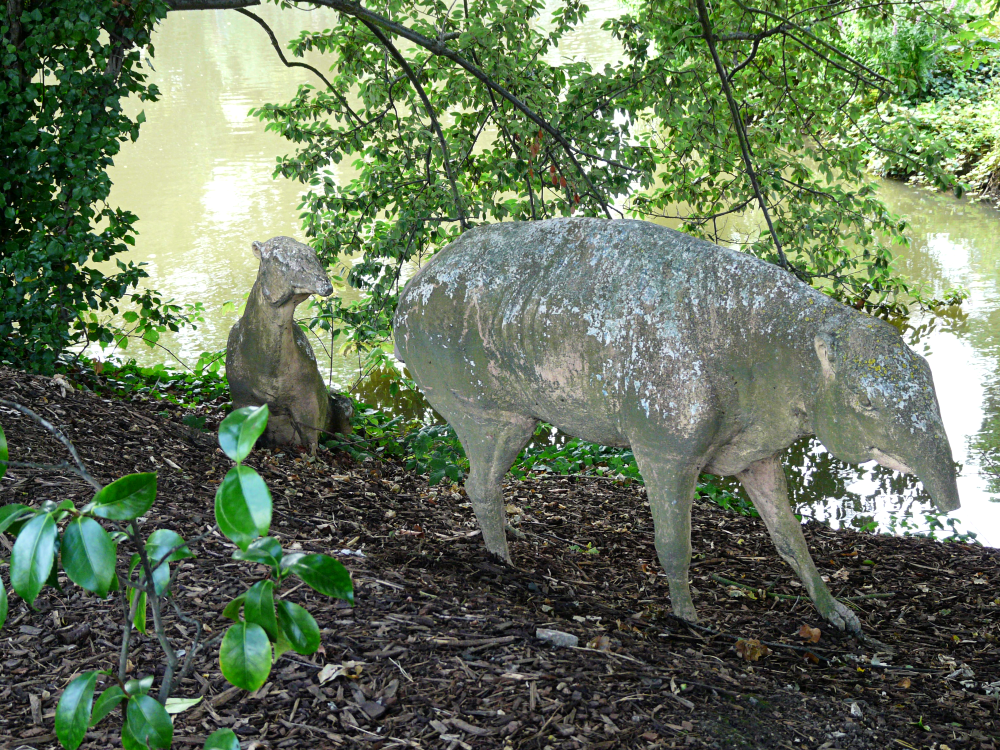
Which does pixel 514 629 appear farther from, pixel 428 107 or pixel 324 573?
pixel 428 107

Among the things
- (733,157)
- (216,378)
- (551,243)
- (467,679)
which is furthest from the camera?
(216,378)

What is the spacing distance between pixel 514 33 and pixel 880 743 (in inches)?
217

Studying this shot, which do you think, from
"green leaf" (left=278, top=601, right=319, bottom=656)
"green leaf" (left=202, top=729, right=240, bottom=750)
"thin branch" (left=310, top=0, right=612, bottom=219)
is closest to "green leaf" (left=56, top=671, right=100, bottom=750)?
"green leaf" (left=202, top=729, right=240, bottom=750)

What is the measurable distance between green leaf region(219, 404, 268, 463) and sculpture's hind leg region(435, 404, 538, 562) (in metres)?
2.67

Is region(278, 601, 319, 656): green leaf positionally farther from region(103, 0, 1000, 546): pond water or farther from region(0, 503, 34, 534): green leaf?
region(103, 0, 1000, 546): pond water

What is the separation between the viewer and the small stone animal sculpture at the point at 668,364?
293 centimetres

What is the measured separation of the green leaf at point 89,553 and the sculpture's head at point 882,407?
2497 mm

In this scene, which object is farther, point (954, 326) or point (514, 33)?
point (954, 326)

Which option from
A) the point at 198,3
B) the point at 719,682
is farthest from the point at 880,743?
the point at 198,3

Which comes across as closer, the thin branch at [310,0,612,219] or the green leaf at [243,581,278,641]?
the green leaf at [243,581,278,641]

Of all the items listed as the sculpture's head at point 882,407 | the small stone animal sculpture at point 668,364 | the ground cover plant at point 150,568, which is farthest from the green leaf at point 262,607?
the sculpture's head at point 882,407

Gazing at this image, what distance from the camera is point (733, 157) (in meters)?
6.30

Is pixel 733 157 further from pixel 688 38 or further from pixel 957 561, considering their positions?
pixel 957 561

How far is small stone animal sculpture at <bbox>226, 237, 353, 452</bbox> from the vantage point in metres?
4.95
